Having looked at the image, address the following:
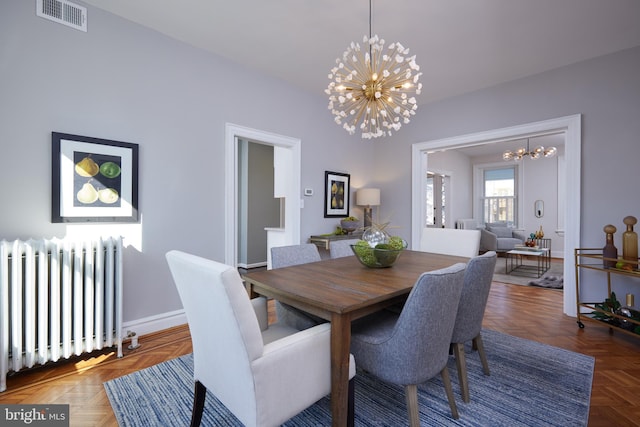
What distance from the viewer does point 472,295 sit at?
168 centimetres

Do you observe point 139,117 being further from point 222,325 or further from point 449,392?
point 449,392

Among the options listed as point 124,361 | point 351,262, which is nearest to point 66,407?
point 124,361

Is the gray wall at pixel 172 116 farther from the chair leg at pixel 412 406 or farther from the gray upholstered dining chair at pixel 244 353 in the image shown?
the chair leg at pixel 412 406

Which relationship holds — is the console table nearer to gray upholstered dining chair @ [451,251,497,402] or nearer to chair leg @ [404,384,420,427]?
gray upholstered dining chair @ [451,251,497,402]

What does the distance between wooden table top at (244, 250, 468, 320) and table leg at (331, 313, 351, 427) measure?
2.3 inches

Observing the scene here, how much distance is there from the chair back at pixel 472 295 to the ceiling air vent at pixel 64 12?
129 inches

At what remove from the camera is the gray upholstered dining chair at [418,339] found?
1234 millimetres

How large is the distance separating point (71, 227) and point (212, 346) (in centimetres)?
185

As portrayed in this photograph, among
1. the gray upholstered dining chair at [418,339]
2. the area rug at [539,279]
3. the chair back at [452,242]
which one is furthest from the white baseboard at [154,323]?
the area rug at [539,279]

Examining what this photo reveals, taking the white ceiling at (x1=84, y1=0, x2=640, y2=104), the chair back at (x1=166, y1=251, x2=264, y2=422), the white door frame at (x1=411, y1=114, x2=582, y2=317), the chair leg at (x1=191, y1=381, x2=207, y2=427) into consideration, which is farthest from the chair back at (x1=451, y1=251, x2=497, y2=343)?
the white door frame at (x1=411, y1=114, x2=582, y2=317)

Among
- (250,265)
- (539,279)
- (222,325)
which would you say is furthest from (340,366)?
(539,279)

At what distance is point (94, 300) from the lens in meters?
2.15

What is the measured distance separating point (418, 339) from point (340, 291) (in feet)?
1.32

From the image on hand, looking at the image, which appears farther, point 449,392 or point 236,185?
point 236,185
